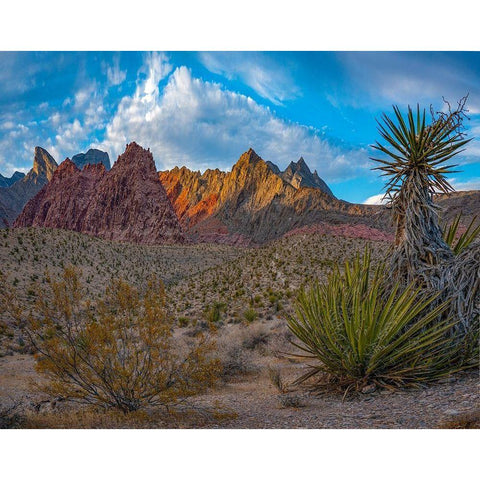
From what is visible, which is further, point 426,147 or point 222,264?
point 222,264

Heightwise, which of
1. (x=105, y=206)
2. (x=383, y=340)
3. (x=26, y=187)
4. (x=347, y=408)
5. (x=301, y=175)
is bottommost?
(x=347, y=408)

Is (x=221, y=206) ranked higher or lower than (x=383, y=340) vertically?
higher

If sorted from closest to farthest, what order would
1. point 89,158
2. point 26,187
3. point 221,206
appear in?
1. point 26,187
2. point 89,158
3. point 221,206

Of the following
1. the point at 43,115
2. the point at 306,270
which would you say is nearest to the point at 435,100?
the point at 43,115

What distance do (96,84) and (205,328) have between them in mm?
8021

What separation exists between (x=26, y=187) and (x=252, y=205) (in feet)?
30.2

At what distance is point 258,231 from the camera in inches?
576

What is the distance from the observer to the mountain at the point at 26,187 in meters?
9.35

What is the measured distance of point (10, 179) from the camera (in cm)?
860

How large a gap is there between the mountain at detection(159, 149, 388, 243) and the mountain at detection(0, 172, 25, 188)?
5698 mm

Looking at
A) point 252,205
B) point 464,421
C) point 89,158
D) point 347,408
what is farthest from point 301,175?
point 464,421

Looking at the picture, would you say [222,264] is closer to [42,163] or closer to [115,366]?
[42,163]
